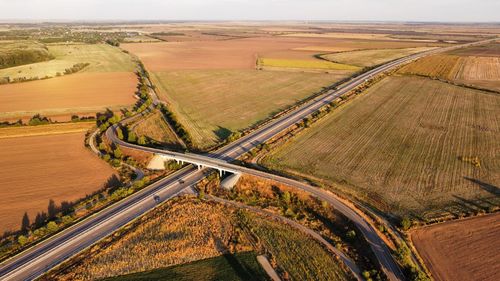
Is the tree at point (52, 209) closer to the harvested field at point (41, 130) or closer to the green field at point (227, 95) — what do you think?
the green field at point (227, 95)

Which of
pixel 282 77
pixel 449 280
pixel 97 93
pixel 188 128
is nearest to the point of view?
pixel 449 280

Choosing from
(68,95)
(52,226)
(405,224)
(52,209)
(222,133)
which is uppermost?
(405,224)

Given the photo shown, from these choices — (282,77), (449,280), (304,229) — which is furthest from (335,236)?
(282,77)

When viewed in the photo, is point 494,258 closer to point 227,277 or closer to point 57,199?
point 227,277

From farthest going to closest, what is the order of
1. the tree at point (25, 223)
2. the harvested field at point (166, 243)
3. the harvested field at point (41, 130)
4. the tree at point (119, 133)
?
the harvested field at point (41, 130) < the tree at point (119, 133) < the tree at point (25, 223) < the harvested field at point (166, 243)

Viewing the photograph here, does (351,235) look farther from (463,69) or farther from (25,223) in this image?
(463,69)

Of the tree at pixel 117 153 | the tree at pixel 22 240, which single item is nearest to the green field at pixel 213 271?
the tree at pixel 22 240

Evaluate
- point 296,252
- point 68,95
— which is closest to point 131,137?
point 296,252
